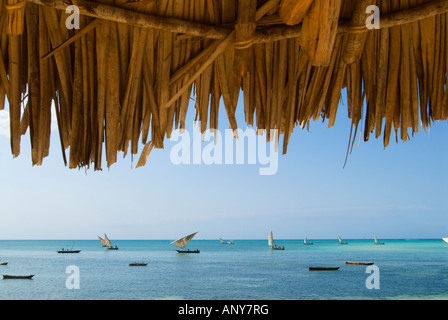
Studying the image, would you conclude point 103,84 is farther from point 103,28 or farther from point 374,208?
point 374,208

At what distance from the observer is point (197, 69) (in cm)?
180

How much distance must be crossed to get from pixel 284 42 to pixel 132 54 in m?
0.65

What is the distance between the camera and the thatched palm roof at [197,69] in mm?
1604

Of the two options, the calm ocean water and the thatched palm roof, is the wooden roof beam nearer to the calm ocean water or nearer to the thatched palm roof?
the thatched palm roof

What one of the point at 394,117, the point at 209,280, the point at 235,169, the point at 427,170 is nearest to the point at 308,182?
the point at 235,169

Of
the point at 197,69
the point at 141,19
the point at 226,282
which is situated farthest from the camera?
the point at 226,282

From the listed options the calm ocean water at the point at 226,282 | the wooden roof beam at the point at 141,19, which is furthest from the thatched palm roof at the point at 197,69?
the calm ocean water at the point at 226,282

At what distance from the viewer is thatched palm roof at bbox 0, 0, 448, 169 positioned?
1604mm

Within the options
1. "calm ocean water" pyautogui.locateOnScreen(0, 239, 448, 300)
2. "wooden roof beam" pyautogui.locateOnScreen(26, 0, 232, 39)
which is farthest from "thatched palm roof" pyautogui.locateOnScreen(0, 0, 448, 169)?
"calm ocean water" pyautogui.locateOnScreen(0, 239, 448, 300)

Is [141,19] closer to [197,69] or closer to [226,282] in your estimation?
[197,69]

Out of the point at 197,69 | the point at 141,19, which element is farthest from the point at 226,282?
the point at 141,19

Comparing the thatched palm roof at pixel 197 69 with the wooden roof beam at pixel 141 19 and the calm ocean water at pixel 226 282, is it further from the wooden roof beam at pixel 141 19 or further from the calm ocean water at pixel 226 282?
the calm ocean water at pixel 226 282

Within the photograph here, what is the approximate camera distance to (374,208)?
46281 millimetres

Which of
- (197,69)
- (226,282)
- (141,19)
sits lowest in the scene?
(226,282)
